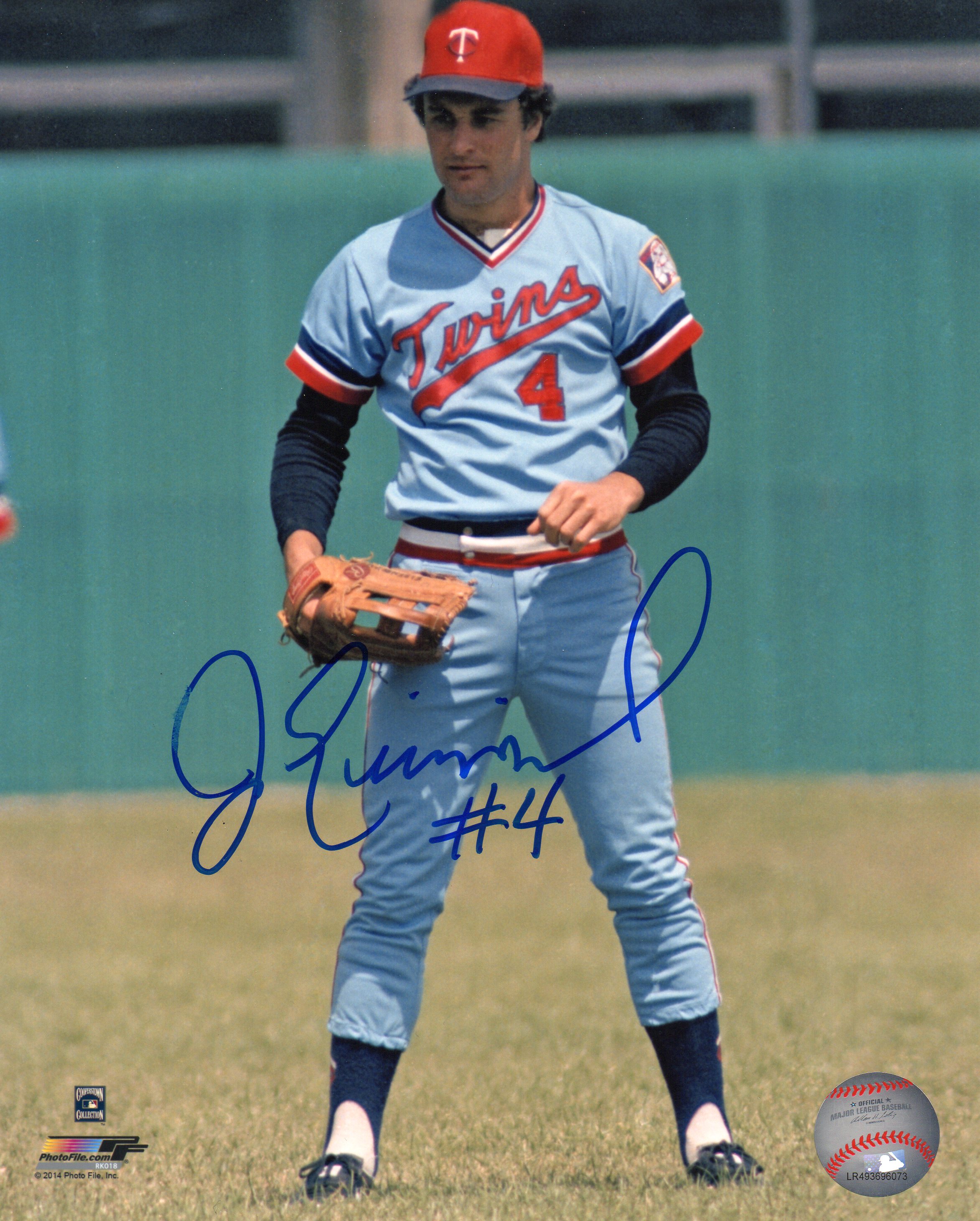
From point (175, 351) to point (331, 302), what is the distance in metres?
4.27

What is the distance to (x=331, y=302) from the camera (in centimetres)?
303

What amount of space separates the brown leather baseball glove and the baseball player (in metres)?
0.05

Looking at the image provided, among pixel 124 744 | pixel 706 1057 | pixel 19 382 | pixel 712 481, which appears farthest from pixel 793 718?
pixel 706 1057

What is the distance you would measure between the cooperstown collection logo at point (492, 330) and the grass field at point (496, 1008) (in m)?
1.33

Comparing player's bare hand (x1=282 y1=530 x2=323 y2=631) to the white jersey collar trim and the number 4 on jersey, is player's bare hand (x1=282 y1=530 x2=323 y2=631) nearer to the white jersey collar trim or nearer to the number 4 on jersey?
the number 4 on jersey

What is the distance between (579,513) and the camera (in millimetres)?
2785

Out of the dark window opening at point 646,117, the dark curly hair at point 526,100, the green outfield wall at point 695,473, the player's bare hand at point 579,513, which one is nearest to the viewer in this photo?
the player's bare hand at point 579,513

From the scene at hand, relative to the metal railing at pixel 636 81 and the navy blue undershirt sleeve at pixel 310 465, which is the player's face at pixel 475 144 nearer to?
the navy blue undershirt sleeve at pixel 310 465

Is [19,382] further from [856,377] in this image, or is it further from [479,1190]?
[479,1190]

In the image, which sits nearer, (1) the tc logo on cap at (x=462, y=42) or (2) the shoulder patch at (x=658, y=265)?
(1) the tc logo on cap at (x=462, y=42)

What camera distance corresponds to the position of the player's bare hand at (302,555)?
9.52 feet

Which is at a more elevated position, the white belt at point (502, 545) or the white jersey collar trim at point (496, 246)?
the white jersey collar trim at point (496, 246)

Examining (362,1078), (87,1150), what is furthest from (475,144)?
(87,1150)
